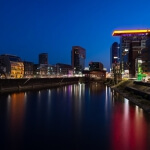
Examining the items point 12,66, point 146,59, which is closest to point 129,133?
point 146,59

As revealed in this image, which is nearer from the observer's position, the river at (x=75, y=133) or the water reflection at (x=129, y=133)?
the river at (x=75, y=133)

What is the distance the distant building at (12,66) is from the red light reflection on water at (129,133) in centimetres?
13490

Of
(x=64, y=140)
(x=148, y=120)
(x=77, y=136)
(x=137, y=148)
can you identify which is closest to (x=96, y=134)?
(x=77, y=136)

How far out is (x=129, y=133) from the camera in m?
24.4

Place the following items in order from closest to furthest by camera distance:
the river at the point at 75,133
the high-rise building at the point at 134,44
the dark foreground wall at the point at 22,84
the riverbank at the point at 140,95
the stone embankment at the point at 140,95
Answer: the river at the point at 75,133 < the riverbank at the point at 140,95 < the stone embankment at the point at 140,95 < the dark foreground wall at the point at 22,84 < the high-rise building at the point at 134,44

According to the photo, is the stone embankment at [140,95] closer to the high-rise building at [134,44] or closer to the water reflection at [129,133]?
the water reflection at [129,133]

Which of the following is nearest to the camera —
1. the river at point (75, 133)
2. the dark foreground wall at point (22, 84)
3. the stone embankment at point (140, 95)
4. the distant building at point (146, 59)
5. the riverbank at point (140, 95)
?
the river at point (75, 133)

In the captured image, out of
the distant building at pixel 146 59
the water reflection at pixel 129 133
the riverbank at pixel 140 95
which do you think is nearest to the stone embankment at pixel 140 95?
the riverbank at pixel 140 95

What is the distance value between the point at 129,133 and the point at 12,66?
155m

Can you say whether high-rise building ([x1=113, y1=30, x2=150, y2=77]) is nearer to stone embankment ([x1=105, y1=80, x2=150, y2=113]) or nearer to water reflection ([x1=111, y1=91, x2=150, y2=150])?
stone embankment ([x1=105, y1=80, x2=150, y2=113])

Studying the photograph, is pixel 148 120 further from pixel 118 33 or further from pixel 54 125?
pixel 118 33

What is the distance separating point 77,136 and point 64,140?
1.76m

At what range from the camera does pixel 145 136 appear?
23.1 meters

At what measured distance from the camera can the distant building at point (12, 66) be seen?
16575 cm
